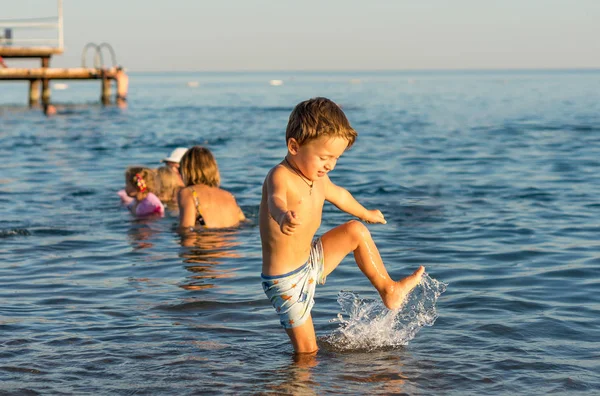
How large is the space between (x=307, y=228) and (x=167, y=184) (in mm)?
6919

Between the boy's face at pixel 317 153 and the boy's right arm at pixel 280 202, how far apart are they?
0.13 m

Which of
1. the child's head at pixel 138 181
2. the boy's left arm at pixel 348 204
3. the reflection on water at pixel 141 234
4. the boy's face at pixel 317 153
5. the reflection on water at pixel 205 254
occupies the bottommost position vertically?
the reflection on water at pixel 141 234

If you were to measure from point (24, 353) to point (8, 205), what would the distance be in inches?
277

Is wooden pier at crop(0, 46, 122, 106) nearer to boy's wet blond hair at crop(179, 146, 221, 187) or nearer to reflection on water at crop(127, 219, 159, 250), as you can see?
reflection on water at crop(127, 219, 159, 250)

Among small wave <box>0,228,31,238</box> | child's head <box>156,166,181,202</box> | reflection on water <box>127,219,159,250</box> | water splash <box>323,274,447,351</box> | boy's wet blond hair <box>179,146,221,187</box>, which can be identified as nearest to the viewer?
water splash <box>323,274,447,351</box>

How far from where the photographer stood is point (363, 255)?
16.9ft

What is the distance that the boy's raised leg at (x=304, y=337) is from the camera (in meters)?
5.16

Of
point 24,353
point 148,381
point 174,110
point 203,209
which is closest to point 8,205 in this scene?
point 203,209

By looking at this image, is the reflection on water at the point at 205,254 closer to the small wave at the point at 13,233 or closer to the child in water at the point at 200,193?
the child in water at the point at 200,193

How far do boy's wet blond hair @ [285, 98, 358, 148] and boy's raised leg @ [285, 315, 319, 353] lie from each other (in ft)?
3.88

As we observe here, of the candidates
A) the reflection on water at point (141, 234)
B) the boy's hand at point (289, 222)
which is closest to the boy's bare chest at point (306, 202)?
the boy's hand at point (289, 222)

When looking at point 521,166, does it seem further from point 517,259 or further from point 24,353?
point 24,353

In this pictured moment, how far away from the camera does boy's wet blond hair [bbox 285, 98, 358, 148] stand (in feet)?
15.2

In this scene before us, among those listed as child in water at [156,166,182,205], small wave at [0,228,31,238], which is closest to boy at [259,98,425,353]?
small wave at [0,228,31,238]
